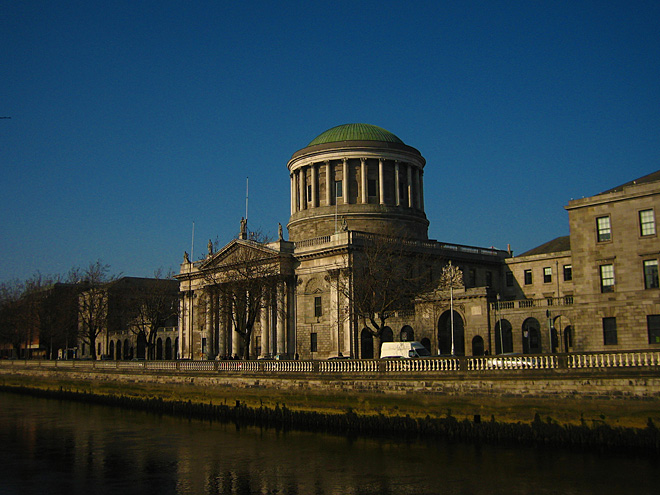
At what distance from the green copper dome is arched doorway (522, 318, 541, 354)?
3204 centimetres

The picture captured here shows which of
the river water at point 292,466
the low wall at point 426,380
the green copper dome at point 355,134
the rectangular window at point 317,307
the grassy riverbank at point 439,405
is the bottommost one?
the river water at point 292,466

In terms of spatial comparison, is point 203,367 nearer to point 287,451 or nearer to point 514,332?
point 287,451

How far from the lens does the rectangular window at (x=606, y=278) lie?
4356 cm

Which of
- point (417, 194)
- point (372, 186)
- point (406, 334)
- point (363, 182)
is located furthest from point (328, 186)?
point (406, 334)

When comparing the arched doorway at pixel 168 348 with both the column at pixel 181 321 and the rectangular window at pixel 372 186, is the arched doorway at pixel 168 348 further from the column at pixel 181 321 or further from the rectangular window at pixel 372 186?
the rectangular window at pixel 372 186

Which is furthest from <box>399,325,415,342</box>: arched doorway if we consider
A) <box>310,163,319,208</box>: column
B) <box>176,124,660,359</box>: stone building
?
<box>310,163,319,208</box>: column

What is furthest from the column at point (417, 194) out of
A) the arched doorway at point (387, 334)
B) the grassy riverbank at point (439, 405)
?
the grassy riverbank at point (439, 405)

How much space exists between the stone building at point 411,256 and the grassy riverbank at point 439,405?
28.7 feet

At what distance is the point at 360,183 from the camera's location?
265 feet

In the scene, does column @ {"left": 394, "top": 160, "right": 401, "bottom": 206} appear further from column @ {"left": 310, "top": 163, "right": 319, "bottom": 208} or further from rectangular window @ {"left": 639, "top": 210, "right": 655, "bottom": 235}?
rectangular window @ {"left": 639, "top": 210, "right": 655, "bottom": 235}

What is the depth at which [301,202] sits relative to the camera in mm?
84375

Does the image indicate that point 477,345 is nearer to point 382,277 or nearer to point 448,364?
point 382,277

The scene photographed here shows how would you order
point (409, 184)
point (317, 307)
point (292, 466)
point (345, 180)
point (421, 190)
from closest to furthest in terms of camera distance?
point (292, 466)
point (317, 307)
point (345, 180)
point (409, 184)
point (421, 190)

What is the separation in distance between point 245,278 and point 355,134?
29177 millimetres
